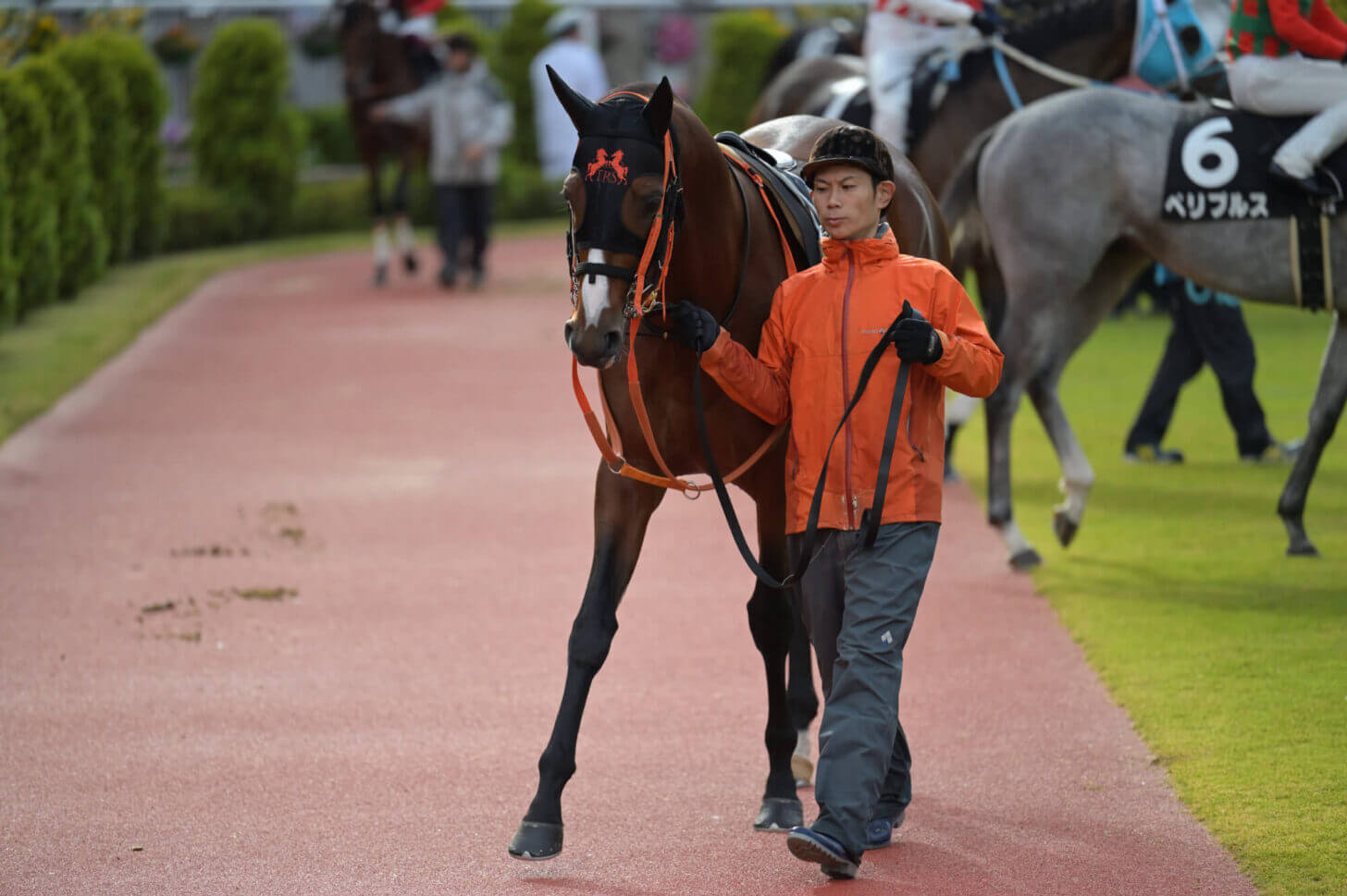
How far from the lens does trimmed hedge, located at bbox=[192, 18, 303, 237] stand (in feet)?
61.3

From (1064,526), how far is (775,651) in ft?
9.45

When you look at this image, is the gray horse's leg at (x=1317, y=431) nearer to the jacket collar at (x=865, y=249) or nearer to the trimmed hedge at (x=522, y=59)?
the jacket collar at (x=865, y=249)

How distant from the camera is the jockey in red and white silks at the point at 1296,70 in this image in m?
6.24

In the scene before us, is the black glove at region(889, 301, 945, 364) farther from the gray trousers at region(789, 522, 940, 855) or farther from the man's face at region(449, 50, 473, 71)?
the man's face at region(449, 50, 473, 71)

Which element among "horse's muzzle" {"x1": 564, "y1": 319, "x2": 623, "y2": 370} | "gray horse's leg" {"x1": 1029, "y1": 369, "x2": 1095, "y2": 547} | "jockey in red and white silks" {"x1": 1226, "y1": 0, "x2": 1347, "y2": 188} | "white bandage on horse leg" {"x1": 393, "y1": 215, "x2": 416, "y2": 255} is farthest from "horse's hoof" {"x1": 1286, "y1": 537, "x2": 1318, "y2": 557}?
"white bandage on horse leg" {"x1": 393, "y1": 215, "x2": 416, "y2": 255}

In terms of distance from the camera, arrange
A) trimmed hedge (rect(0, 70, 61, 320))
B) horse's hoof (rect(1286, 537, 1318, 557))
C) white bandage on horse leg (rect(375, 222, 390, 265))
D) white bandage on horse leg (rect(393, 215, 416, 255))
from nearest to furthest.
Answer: horse's hoof (rect(1286, 537, 1318, 557))
trimmed hedge (rect(0, 70, 61, 320))
white bandage on horse leg (rect(375, 222, 390, 265))
white bandage on horse leg (rect(393, 215, 416, 255))

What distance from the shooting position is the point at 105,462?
8.86m

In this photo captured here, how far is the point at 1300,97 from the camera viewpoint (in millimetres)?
6352

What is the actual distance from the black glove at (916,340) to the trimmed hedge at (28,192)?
362 inches

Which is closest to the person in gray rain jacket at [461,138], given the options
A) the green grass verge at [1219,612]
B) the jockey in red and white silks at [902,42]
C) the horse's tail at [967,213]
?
the green grass verge at [1219,612]

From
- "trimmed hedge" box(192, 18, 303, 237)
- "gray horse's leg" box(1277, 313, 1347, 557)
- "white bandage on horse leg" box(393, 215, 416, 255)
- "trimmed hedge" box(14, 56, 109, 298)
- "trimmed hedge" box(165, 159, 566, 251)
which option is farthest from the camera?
"trimmed hedge" box(192, 18, 303, 237)

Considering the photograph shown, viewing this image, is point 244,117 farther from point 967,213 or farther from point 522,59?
point 967,213

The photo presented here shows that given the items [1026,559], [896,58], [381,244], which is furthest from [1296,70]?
[381,244]

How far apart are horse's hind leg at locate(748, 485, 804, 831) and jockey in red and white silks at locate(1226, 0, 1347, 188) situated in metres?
3.16
